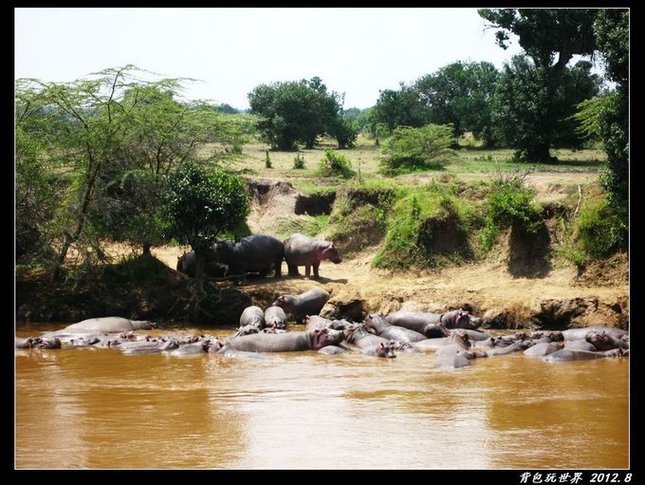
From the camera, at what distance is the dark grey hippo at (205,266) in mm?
22797

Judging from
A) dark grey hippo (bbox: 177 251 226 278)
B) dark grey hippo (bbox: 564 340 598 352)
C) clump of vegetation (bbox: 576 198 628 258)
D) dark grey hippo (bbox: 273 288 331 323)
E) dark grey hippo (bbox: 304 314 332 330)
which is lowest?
dark grey hippo (bbox: 564 340 598 352)

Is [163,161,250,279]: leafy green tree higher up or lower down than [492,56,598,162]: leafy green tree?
lower down

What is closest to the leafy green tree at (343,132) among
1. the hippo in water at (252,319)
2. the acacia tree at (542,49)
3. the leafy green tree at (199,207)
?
the acacia tree at (542,49)

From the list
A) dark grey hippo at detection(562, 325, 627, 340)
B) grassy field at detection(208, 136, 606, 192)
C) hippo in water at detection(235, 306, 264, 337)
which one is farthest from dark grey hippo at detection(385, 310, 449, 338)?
grassy field at detection(208, 136, 606, 192)

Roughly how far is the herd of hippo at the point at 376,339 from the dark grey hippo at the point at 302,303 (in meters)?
0.81

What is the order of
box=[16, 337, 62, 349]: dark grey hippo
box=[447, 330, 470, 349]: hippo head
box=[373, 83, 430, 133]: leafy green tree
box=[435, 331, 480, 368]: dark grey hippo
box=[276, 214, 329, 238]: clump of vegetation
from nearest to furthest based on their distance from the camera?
box=[435, 331, 480, 368]: dark grey hippo → box=[447, 330, 470, 349]: hippo head → box=[16, 337, 62, 349]: dark grey hippo → box=[276, 214, 329, 238]: clump of vegetation → box=[373, 83, 430, 133]: leafy green tree

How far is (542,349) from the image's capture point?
16.8 meters

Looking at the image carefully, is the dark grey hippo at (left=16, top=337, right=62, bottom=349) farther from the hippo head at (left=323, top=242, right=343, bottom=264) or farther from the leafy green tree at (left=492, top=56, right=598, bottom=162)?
the leafy green tree at (left=492, top=56, right=598, bottom=162)

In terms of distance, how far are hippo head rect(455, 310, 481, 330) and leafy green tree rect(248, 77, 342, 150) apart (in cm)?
2179

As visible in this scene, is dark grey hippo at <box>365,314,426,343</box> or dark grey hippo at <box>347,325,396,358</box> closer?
dark grey hippo at <box>347,325,396,358</box>

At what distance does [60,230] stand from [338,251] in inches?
308

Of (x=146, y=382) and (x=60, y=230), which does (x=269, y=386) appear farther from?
(x=60, y=230)

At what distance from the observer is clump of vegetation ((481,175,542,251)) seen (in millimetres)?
22484
